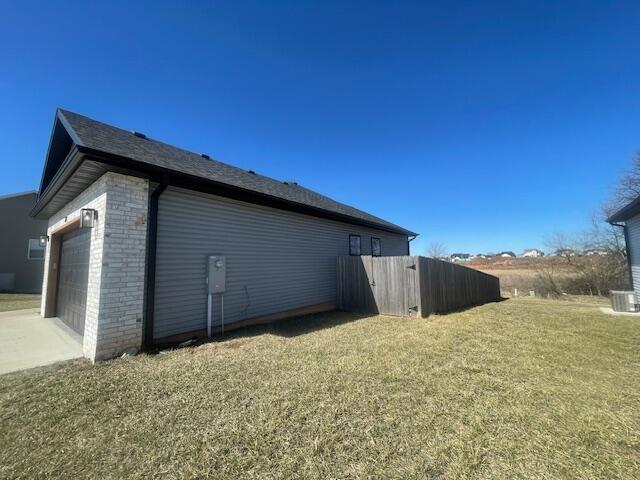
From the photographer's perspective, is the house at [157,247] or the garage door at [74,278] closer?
the house at [157,247]

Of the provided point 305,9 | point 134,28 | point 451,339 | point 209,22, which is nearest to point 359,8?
point 305,9

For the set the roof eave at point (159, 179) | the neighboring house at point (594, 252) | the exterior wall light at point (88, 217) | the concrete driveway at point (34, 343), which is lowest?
the concrete driveway at point (34, 343)

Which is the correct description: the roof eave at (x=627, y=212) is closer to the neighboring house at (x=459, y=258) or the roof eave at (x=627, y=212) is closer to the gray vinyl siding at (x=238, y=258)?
the gray vinyl siding at (x=238, y=258)

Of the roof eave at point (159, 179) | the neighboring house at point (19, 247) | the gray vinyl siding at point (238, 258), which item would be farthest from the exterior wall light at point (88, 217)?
the neighboring house at point (19, 247)

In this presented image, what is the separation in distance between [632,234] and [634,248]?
1.97 feet

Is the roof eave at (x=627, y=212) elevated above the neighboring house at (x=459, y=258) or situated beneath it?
elevated above

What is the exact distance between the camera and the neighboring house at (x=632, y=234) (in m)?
10.3

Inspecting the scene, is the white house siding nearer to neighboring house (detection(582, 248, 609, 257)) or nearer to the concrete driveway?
the concrete driveway

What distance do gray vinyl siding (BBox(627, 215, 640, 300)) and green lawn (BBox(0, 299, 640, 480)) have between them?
8.54m

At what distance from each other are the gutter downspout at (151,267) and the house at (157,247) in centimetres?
2

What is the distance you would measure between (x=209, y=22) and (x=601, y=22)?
9.96 m

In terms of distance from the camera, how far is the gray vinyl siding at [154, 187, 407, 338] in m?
5.64

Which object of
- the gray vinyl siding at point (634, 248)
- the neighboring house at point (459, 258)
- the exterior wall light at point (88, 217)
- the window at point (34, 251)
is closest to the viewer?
the exterior wall light at point (88, 217)

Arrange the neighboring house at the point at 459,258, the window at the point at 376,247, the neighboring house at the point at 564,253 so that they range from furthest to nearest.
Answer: the neighboring house at the point at 459,258, the neighboring house at the point at 564,253, the window at the point at 376,247
